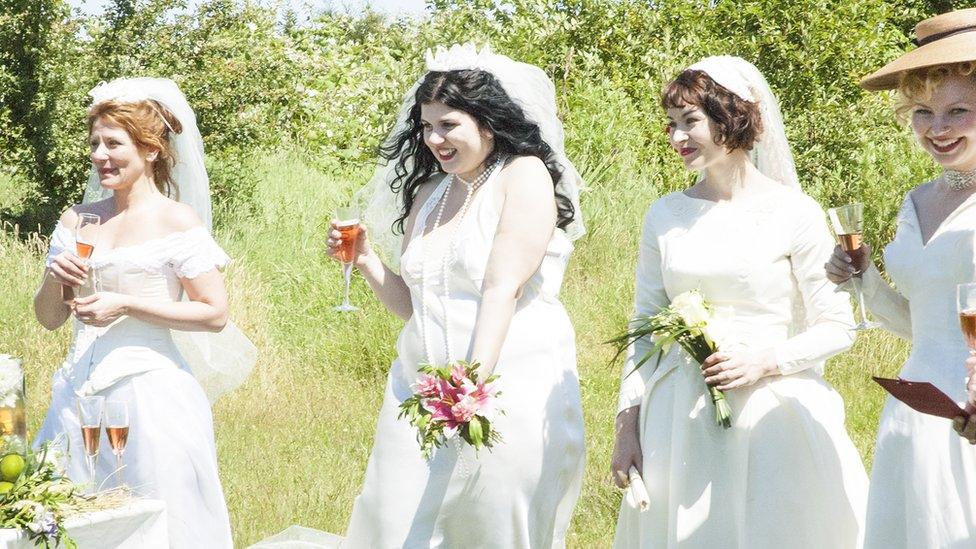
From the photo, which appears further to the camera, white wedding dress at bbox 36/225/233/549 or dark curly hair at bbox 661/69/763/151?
white wedding dress at bbox 36/225/233/549

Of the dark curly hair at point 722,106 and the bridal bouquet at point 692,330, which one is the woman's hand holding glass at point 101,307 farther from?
the dark curly hair at point 722,106

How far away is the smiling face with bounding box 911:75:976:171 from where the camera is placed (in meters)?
3.70

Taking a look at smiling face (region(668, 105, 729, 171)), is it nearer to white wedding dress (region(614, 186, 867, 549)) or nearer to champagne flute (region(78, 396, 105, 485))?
white wedding dress (region(614, 186, 867, 549))

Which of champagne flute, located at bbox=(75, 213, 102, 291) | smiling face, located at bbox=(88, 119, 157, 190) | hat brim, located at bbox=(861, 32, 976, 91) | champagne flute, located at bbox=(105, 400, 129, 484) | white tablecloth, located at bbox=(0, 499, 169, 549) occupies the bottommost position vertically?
white tablecloth, located at bbox=(0, 499, 169, 549)

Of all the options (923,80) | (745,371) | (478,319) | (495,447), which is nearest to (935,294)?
(923,80)

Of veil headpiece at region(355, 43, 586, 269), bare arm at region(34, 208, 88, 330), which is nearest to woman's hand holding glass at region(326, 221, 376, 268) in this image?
veil headpiece at region(355, 43, 586, 269)

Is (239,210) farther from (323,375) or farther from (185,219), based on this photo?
(185,219)

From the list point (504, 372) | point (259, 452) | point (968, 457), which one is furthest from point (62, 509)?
point (259, 452)

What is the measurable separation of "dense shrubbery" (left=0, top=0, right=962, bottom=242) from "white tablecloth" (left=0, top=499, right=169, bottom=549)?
876 centimetres

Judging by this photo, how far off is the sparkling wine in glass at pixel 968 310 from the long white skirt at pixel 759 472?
1.18 meters

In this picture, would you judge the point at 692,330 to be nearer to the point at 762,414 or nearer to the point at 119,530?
the point at 762,414

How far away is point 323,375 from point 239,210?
495 cm

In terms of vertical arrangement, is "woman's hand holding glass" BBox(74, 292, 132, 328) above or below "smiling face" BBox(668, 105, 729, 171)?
below

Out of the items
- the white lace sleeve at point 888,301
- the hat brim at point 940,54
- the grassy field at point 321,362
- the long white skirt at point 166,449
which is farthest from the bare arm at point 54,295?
the hat brim at point 940,54
